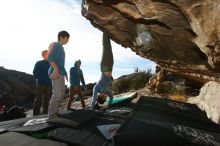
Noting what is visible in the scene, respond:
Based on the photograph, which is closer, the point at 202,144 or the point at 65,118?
the point at 202,144

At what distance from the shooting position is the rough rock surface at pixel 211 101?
6.77 m

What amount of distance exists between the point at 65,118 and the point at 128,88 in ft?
39.9

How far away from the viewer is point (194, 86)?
12383 mm

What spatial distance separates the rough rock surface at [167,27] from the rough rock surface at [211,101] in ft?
1.69

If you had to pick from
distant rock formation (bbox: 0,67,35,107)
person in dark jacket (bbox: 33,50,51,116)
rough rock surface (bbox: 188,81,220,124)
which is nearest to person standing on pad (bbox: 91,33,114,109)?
person in dark jacket (bbox: 33,50,51,116)

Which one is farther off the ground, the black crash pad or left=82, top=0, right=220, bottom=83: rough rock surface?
left=82, top=0, right=220, bottom=83: rough rock surface

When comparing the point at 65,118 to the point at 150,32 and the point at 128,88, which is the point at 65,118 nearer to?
the point at 150,32

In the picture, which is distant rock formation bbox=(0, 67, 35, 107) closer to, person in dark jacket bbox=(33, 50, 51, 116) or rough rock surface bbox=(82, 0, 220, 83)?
person in dark jacket bbox=(33, 50, 51, 116)

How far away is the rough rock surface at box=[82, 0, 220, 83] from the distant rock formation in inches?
490

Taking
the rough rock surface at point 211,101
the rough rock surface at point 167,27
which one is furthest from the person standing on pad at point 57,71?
the rough rock surface at point 211,101

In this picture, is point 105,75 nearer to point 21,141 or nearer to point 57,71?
point 57,71

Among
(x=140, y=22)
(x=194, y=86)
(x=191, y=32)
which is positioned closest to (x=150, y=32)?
(x=140, y=22)

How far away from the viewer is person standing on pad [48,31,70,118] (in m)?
5.59

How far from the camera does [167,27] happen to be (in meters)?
6.31
